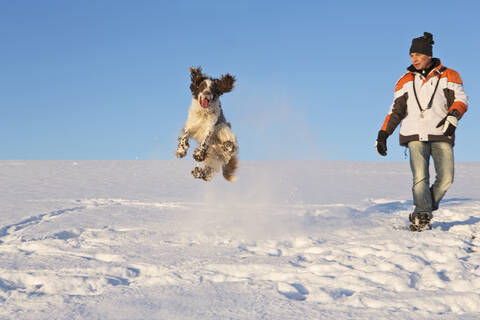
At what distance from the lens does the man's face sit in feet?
21.4

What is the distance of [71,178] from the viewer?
1480cm

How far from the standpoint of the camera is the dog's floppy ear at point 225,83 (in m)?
7.04

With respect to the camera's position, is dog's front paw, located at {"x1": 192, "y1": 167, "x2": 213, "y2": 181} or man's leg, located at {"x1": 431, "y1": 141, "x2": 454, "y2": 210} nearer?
man's leg, located at {"x1": 431, "y1": 141, "x2": 454, "y2": 210}

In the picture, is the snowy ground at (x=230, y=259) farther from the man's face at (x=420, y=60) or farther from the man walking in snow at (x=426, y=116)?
the man's face at (x=420, y=60)

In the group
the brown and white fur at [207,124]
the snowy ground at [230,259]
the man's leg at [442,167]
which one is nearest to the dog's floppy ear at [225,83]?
the brown and white fur at [207,124]

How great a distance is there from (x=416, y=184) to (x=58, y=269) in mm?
4837

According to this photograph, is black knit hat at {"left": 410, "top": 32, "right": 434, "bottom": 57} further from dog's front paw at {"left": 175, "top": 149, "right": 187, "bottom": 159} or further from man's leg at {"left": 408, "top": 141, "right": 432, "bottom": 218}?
dog's front paw at {"left": 175, "top": 149, "right": 187, "bottom": 159}

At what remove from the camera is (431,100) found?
21.3 ft

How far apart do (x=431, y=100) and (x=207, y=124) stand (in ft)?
10.4

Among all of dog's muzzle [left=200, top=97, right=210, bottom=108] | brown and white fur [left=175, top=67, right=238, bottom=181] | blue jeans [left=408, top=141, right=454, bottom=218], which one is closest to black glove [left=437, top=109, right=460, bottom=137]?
blue jeans [left=408, top=141, right=454, bottom=218]

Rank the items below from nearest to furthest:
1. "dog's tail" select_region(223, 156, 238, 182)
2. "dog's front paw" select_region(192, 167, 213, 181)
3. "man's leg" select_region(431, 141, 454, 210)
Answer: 1. "man's leg" select_region(431, 141, 454, 210)
2. "dog's front paw" select_region(192, 167, 213, 181)
3. "dog's tail" select_region(223, 156, 238, 182)

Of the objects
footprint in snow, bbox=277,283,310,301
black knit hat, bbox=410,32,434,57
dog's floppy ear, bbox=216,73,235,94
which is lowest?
footprint in snow, bbox=277,283,310,301

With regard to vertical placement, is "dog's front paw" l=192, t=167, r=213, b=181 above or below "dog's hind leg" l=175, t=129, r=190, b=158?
below

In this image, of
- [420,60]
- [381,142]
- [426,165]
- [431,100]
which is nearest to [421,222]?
[426,165]
